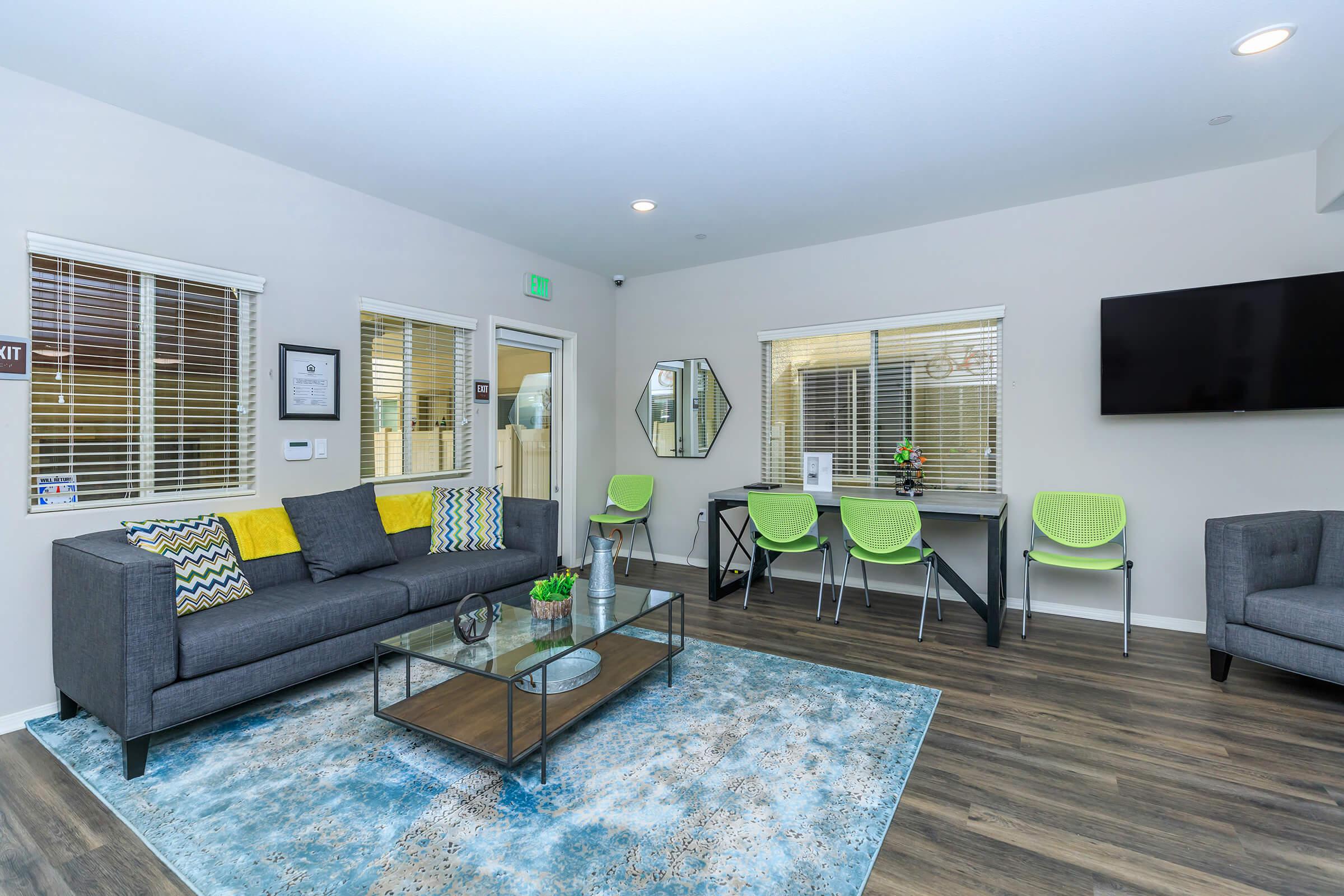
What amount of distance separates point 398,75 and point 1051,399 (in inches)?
168

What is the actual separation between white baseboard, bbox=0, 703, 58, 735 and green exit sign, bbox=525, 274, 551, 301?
12.3 feet

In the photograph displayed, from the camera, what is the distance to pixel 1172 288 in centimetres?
376

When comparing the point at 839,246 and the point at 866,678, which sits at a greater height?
the point at 839,246

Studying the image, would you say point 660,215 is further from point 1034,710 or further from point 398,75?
point 1034,710

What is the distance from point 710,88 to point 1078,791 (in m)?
3.11

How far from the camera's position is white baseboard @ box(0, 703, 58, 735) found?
8.29 feet

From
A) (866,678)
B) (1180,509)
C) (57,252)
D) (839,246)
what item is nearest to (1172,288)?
(1180,509)

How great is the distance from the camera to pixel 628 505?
577 centimetres

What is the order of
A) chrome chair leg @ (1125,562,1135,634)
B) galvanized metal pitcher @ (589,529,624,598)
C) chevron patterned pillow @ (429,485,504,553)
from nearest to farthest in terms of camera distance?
galvanized metal pitcher @ (589,529,624,598) → chrome chair leg @ (1125,562,1135,634) → chevron patterned pillow @ (429,485,504,553)

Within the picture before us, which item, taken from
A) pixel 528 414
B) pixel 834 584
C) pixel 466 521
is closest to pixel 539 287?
pixel 528 414

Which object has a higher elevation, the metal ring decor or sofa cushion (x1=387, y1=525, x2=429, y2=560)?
sofa cushion (x1=387, y1=525, x2=429, y2=560)

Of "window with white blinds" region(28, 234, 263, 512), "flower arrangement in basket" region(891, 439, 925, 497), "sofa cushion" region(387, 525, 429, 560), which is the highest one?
"window with white blinds" region(28, 234, 263, 512)

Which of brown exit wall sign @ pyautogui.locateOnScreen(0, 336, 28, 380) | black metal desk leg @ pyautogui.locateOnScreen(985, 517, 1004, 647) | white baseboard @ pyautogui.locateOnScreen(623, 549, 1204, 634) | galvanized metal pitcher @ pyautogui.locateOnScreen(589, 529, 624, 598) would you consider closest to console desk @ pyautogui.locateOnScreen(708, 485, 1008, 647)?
black metal desk leg @ pyautogui.locateOnScreen(985, 517, 1004, 647)

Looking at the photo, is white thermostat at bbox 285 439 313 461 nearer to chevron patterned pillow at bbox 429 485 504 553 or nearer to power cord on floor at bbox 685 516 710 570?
chevron patterned pillow at bbox 429 485 504 553
